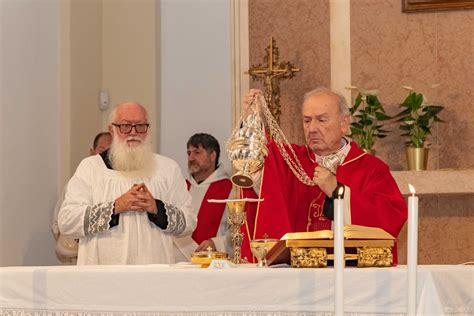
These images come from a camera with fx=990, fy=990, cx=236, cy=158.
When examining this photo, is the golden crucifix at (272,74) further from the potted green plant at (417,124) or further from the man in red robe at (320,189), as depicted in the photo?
the man in red robe at (320,189)

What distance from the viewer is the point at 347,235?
11.5 feet

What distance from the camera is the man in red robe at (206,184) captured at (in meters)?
7.29

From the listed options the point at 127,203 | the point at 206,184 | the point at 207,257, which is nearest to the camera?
the point at 207,257

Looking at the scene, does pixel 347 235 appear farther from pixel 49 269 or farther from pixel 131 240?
pixel 131 240

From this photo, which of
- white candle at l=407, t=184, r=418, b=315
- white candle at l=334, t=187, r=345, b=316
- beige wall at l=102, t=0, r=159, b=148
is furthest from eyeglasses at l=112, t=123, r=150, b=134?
white candle at l=407, t=184, r=418, b=315

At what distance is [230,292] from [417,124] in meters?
4.37

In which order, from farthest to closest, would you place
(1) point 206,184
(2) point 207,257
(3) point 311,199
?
(1) point 206,184 < (3) point 311,199 < (2) point 207,257

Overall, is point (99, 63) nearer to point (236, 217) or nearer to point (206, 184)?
point (206, 184)

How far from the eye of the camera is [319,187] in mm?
4531

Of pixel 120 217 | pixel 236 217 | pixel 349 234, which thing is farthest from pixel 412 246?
pixel 120 217

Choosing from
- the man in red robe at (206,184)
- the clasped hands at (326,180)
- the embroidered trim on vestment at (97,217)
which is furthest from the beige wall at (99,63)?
the clasped hands at (326,180)

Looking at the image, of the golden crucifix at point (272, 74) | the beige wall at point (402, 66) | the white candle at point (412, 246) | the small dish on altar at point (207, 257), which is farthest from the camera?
the golden crucifix at point (272, 74)

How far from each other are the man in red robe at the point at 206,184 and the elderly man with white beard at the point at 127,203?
4.79 feet

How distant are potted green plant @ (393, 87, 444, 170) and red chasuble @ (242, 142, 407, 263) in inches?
86.5
